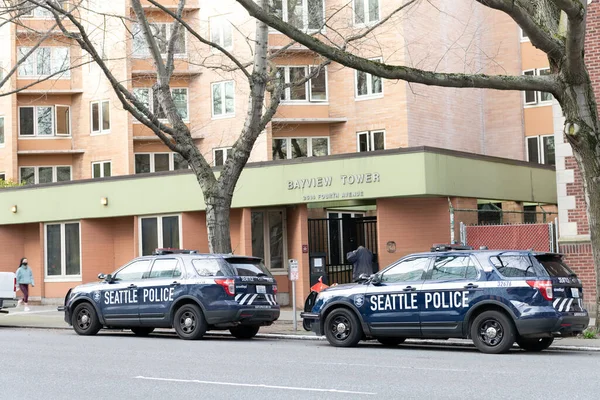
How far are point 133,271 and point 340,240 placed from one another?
9.13m

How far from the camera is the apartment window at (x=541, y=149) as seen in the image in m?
35.5

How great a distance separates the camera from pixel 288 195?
2580cm

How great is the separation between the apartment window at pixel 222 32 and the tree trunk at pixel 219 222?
15269 mm

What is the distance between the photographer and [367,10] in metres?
33.5

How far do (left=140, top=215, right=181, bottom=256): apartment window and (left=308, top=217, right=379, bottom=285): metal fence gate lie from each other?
4.44 m

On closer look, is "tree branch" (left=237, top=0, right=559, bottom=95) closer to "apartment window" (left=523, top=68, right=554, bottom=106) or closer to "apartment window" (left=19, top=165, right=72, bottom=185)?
"apartment window" (left=523, top=68, right=554, bottom=106)

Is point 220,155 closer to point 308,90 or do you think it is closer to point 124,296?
point 308,90

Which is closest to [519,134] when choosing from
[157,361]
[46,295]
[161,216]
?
[161,216]

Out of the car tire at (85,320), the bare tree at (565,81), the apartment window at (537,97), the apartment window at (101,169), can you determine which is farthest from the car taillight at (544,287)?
the apartment window at (101,169)

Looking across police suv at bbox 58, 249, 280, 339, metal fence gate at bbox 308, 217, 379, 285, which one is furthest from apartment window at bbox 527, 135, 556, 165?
police suv at bbox 58, 249, 280, 339

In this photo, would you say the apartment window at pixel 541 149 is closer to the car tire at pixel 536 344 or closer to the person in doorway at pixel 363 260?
the person in doorway at pixel 363 260

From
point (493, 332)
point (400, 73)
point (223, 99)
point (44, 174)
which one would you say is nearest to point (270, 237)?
point (223, 99)

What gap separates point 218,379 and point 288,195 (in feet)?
47.2

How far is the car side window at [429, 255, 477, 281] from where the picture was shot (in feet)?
49.8
